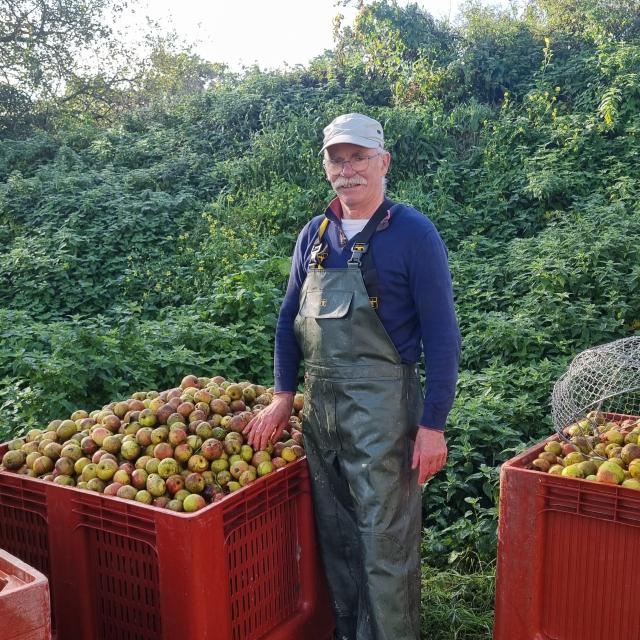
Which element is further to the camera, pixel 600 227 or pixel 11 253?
pixel 11 253

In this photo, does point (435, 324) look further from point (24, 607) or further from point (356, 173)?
point (24, 607)

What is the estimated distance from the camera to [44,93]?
14.9 m

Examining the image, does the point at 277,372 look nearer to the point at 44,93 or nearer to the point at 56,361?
the point at 56,361

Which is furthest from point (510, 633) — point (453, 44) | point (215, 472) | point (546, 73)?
point (453, 44)

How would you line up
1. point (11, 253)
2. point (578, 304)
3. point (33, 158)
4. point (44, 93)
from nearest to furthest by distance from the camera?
1. point (578, 304)
2. point (11, 253)
3. point (33, 158)
4. point (44, 93)

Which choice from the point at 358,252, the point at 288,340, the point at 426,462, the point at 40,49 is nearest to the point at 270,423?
the point at 288,340

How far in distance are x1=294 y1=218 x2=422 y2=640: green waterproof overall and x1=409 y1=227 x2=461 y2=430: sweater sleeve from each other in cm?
14

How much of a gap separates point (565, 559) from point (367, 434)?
89 centimetres

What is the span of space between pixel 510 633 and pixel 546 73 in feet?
35.5

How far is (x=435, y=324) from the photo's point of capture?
111 inches

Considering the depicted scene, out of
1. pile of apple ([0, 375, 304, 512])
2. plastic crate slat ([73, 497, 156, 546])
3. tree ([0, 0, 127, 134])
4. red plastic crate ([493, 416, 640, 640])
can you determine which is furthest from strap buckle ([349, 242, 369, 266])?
tree ([0, 0, 127, 134])

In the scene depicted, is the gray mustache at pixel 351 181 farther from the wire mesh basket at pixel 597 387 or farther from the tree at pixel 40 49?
the tree at pixel 40 49

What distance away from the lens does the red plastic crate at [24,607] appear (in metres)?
1.81

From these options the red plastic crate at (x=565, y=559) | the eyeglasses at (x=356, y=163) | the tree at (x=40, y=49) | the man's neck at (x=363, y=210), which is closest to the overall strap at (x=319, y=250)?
the man's neck at (x=363, y=210)
